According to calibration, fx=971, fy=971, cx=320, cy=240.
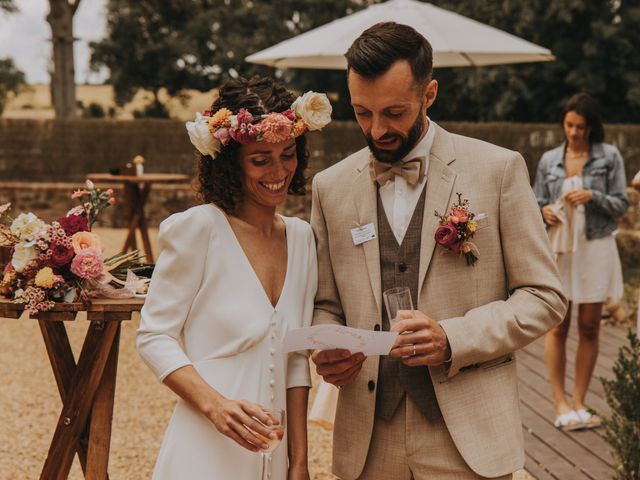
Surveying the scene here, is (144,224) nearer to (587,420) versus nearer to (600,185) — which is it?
(600,185)

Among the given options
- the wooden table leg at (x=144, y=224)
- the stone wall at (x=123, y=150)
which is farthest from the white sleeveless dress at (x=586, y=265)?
the stone wall at (x=123, y=150)

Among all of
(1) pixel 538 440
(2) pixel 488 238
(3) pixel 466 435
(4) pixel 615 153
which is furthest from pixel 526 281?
(4) pixel 615 153

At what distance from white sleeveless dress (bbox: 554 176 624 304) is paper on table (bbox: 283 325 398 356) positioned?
13.5ft

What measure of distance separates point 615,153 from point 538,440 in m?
1.90

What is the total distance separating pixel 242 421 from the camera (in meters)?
2.33

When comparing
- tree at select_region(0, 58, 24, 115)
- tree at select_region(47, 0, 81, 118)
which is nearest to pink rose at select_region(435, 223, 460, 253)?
tree at select_region(47, 0, 81, 118)

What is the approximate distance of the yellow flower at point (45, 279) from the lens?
11.2 ft

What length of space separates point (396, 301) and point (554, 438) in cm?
382

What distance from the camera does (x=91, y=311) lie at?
3553 millimetres

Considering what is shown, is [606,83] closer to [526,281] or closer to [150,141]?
[150,141]

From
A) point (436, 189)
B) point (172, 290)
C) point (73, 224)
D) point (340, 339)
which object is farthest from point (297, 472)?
point (73, 224)

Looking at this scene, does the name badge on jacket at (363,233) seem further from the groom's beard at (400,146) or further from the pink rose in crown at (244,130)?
the pink rose in crown at (244,130)

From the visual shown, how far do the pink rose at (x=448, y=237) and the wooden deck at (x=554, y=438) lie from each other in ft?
10.0

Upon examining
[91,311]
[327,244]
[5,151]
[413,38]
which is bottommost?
[5,151]
